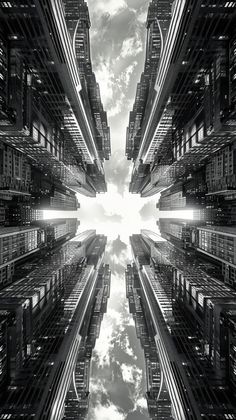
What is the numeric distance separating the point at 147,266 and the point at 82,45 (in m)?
161

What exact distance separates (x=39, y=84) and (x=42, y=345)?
97.2 meters

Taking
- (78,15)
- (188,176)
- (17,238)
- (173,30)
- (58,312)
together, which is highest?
(78,15)

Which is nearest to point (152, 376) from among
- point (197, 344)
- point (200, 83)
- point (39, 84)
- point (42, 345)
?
point (197, 344)

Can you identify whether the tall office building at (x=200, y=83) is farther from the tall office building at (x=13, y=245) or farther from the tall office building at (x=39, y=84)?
the tall office building at (x=13, y=245)

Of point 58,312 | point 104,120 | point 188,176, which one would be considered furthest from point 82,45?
point 58,312

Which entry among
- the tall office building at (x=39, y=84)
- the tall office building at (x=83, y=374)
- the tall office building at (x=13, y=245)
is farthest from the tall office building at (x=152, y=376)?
the tall office building at (x=39, y=84)

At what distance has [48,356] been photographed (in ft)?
200

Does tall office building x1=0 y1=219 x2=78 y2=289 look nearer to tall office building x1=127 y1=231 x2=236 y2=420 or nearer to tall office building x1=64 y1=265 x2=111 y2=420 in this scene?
tall office building x1=64 y1=265 x2=111 y2=420

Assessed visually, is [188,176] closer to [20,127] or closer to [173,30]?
[173,30]

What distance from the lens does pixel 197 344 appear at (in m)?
65.6

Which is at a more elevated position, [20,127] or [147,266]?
[20,127]

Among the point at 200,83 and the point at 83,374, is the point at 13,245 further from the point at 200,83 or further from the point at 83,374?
the point at 200,83

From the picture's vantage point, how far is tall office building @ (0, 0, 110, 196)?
2119 inches

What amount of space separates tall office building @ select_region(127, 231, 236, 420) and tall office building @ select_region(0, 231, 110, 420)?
1284 inches
